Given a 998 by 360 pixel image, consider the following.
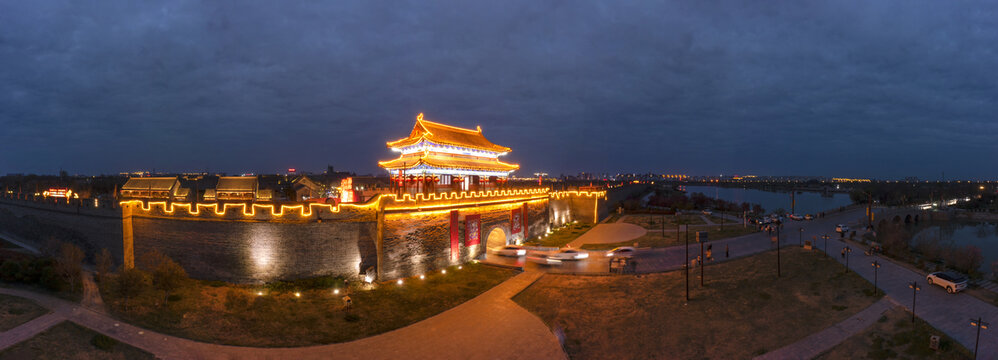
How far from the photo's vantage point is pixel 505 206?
30078 mm

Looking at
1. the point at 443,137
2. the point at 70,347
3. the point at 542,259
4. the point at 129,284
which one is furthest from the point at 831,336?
the point at 129,284

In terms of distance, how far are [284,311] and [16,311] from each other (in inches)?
326

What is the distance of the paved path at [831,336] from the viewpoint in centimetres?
1481

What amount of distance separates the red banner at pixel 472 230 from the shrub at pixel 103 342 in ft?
53.7

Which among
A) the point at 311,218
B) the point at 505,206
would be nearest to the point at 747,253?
the point at 505,206

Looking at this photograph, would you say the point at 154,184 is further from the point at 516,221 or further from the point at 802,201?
the point at 802,201

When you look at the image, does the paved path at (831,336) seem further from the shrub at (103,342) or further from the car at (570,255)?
the shrub at (103,342)

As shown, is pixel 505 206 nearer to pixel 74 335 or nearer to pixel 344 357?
pixel 344 357

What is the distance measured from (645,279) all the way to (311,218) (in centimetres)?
1797

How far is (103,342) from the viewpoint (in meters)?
12.9

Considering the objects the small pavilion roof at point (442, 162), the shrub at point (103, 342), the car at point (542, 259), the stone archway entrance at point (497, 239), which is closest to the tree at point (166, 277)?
the shrub at point (103, 342)

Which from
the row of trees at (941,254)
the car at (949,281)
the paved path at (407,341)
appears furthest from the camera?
the row of trees at (941,254)

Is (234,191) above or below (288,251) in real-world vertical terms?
above

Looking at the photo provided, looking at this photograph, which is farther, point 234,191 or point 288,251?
point 234,191
